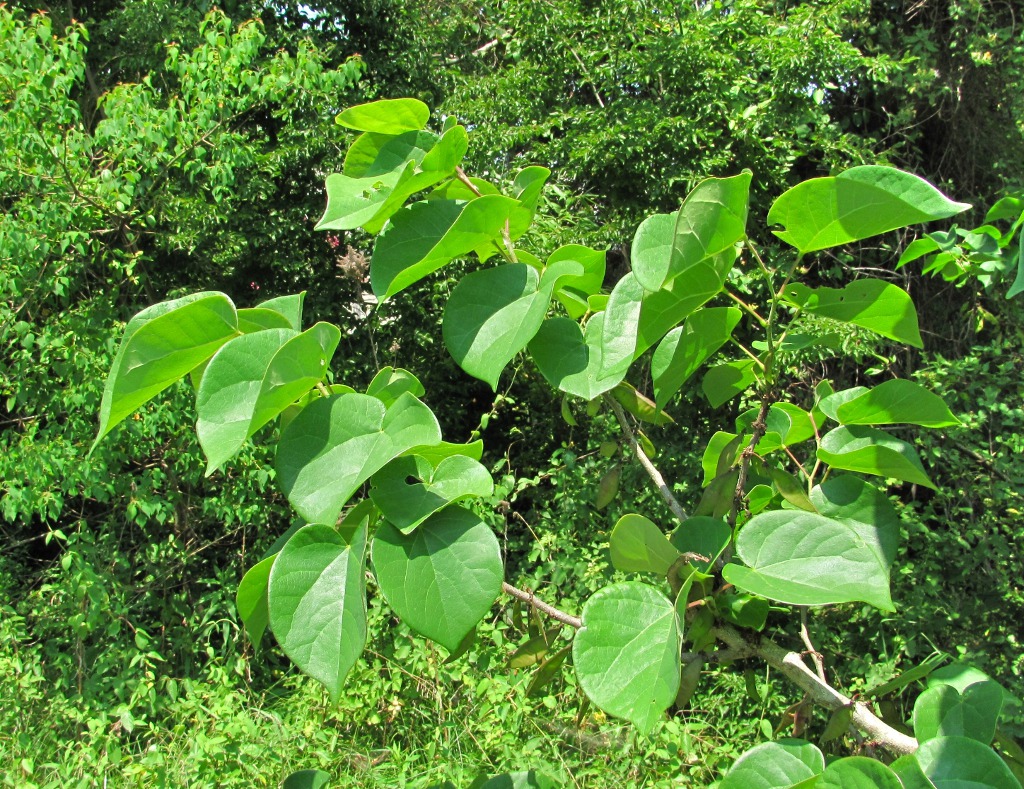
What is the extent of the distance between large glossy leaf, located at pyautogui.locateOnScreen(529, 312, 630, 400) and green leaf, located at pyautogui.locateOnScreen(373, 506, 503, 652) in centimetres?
10

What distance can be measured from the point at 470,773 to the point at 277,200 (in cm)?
265

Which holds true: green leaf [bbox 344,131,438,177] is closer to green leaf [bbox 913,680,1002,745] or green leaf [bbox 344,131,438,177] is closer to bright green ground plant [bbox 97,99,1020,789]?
bright green ground plant [bbox 97,99,1020,789]

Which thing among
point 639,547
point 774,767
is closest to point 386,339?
point 639,547

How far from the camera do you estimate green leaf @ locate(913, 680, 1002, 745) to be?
397 millimetres

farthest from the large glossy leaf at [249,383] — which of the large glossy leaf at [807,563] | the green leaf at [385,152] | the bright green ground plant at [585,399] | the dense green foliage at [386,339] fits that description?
the dense green foliage at [386,339]

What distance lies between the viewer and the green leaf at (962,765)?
330 millimetres

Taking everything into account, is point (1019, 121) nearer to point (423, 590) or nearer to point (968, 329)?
point (968, 329)

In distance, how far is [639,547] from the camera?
18.1 inches

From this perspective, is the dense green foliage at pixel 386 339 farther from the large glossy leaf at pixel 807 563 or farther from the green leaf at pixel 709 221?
the green leaf at pixel 709 221

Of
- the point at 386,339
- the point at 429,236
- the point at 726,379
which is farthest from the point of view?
the point at 386,339

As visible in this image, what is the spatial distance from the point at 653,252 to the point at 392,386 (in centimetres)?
16

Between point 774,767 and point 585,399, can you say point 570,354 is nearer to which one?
point 585,399

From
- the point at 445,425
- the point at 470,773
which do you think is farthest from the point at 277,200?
the point at 470,773

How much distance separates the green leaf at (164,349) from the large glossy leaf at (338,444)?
63 mm
